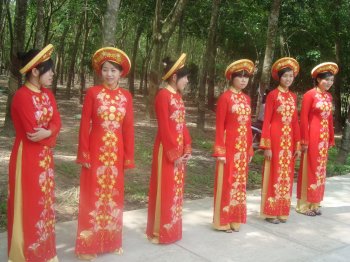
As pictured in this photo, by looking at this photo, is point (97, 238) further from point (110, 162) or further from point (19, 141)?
point (19, 141)

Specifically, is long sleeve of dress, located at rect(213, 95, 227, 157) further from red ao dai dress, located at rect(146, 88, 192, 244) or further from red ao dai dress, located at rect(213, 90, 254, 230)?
red ao dai dress, located at rect(146, 88, 192, 244)

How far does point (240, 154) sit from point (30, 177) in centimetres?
221

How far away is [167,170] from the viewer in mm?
4191

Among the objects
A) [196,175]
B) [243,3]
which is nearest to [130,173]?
[196,175]

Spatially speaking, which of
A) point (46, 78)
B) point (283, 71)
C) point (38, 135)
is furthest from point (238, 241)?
point (46, 78)

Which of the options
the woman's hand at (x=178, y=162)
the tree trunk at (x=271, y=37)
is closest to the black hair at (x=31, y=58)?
the woman's hand at (x=178, y=162)

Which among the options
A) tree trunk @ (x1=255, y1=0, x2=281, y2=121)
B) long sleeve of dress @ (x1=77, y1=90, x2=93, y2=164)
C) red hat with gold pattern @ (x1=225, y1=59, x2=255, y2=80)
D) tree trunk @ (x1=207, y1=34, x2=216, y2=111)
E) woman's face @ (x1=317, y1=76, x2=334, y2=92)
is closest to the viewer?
long sleeve of dress @ (x1=77, y1=90, x2=93, y2=164)

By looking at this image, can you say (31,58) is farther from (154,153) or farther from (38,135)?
(154,153)

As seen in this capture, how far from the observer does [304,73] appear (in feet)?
55.2

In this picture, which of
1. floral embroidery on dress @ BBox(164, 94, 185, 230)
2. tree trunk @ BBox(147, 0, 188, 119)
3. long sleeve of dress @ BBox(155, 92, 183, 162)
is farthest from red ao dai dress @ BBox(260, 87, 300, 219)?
tree trunk @ BBox(147, 0, 188, 119)

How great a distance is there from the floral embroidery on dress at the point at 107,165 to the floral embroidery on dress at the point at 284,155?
2048 millimetres

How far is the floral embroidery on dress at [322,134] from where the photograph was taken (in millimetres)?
5402

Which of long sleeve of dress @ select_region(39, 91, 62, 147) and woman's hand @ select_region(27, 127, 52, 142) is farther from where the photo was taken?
long sleeve of dress @ select_region(39, 91, 62, 147)

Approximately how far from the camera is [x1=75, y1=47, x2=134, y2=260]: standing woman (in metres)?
3.75
